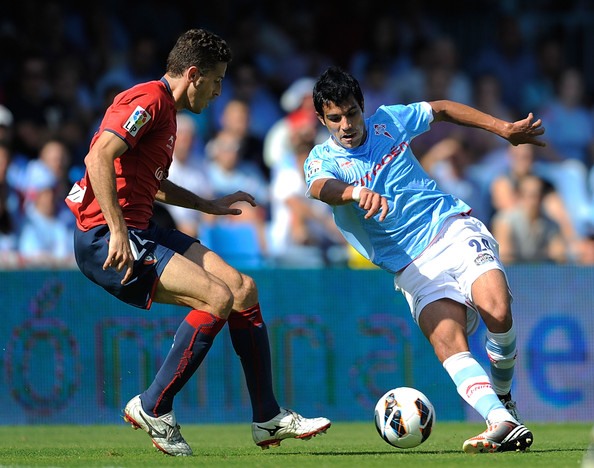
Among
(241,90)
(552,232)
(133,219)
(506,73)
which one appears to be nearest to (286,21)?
(241,90)

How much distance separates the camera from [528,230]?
12.7 metres

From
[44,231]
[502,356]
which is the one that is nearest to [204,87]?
[502,356]

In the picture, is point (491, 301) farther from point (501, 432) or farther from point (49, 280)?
point (49, 280)

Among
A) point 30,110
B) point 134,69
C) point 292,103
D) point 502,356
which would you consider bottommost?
point 502,356

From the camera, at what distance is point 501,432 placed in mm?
6832

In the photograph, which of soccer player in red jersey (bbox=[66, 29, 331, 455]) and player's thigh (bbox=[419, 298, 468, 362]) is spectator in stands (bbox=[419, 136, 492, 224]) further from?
soccer player in red jersey (bbox=[66, 29, 331, 455])

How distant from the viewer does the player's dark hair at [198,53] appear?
7.35 meters

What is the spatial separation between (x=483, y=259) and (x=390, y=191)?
30.1 inches

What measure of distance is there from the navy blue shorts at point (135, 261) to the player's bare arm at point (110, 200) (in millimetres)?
255

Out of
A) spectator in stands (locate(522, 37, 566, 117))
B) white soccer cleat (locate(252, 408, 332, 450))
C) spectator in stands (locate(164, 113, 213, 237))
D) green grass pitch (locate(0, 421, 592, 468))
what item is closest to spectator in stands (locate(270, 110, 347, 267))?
spectator in stands (locate(164, 113, 213, 237))

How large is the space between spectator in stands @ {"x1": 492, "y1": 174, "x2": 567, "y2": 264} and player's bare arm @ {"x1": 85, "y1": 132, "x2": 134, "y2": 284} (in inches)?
263

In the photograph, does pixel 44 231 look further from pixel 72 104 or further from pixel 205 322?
pixel 205 322

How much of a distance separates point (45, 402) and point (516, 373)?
4.63m

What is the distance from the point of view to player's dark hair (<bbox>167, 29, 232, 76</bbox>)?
289 inches
